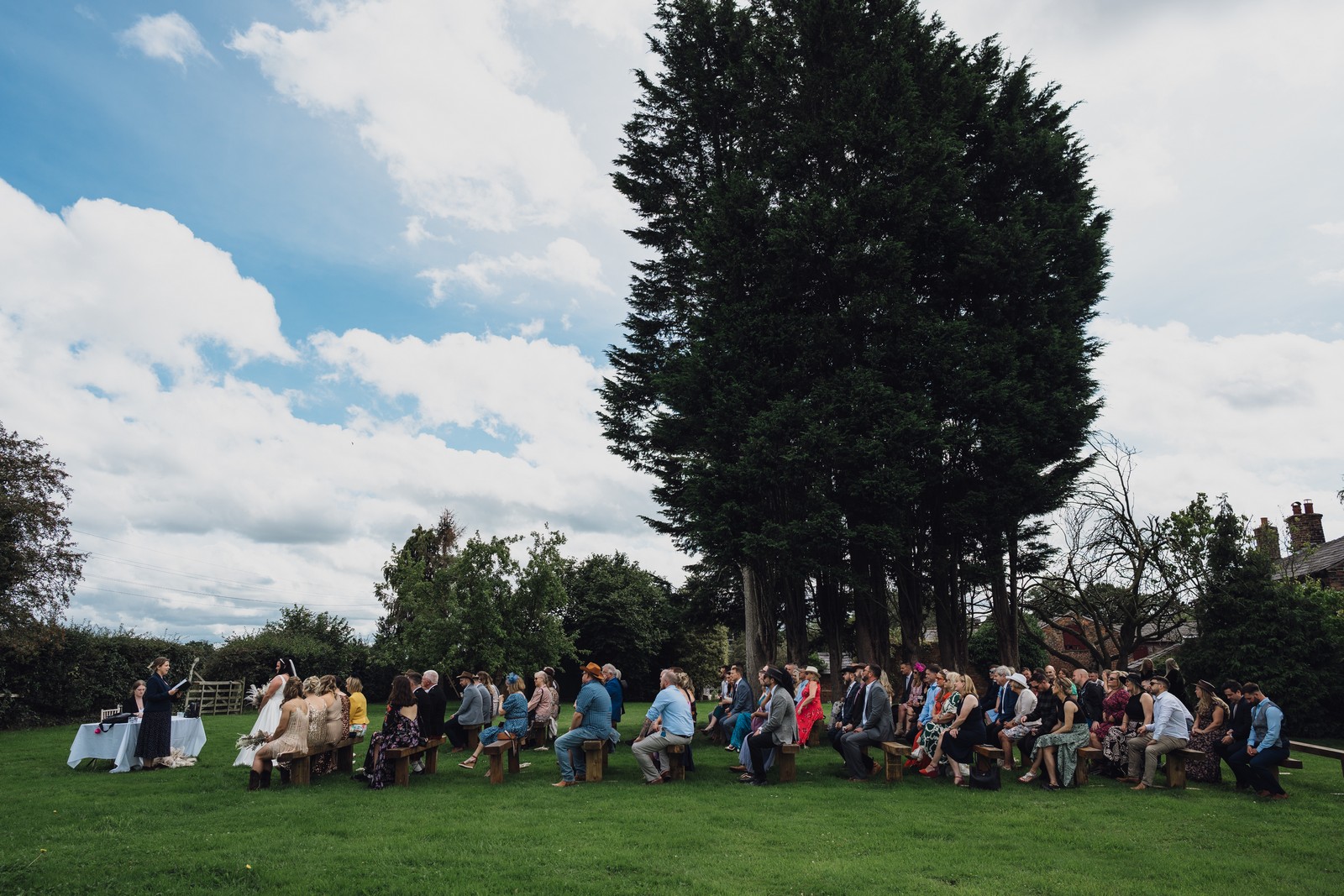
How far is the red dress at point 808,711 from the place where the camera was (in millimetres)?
15227

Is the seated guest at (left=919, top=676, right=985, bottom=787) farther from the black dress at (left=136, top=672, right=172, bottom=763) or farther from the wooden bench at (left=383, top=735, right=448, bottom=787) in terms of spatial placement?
the black dress at (left=136, top=672, right=172, bottom=763)

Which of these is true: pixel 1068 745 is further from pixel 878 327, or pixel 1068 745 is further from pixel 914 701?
pixel 878 327

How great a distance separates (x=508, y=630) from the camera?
92.5 feet

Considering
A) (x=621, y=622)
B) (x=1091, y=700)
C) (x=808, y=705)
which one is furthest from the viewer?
(x=621, y=622)

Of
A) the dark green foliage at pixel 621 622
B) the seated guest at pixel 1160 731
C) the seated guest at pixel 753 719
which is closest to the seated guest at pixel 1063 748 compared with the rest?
the seated guest at pixel 1160 731

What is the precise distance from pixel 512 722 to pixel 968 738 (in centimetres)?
695

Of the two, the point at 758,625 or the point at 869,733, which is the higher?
the point at 758,625

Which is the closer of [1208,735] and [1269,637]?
[1208,735]

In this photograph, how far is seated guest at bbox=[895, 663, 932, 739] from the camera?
48.0 ft

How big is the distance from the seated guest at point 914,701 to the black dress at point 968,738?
2229mm

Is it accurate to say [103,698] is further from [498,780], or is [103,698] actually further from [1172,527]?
[1172,527]

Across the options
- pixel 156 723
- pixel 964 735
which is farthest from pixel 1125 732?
pixel 156 723

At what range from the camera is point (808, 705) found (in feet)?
51.0

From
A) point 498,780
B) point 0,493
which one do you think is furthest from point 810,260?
point 0,493
